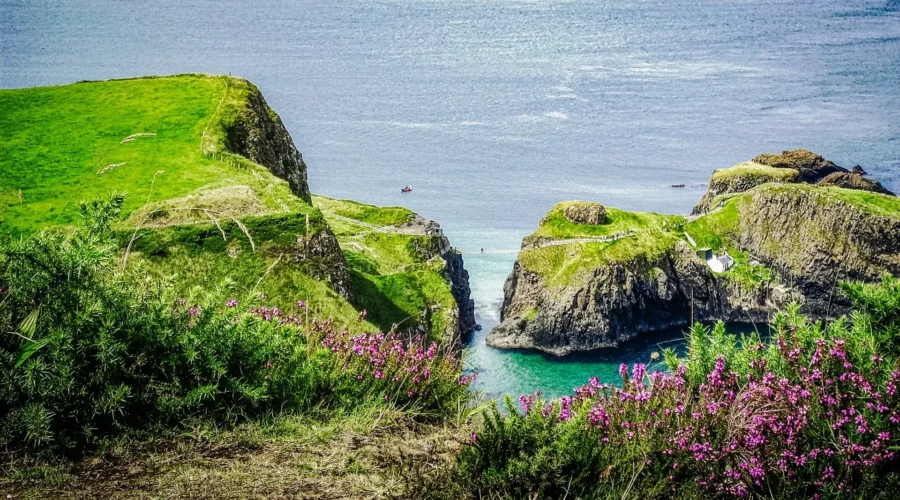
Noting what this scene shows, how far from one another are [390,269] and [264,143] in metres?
15.8

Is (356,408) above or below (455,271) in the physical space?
above

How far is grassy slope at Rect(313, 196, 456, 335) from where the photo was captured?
36.0 m

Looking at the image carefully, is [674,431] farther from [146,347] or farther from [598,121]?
[598,121]

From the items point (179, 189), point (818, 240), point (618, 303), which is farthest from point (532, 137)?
point (179, 189)

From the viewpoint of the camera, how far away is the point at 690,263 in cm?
9469

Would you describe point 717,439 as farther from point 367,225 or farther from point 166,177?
point 367,225

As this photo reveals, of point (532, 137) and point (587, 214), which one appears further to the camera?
point (532, 137)

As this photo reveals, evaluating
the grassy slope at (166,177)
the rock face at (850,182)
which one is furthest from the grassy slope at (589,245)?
the grassy slope at (166,177)

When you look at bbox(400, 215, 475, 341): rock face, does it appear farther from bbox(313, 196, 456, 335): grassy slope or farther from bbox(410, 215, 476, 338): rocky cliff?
bbox(313, 196, 456, 335): grassy slope

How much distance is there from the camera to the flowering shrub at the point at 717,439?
868 cm

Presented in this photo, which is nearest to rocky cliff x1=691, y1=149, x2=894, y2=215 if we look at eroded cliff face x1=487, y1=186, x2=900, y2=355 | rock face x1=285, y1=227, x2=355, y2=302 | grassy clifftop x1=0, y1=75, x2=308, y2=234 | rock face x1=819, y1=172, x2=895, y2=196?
rock face x1=819, y1=172, x2=895, y2=196

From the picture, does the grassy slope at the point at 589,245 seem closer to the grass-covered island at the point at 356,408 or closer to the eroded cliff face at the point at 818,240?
the eroded cliff face at the point at 818,240

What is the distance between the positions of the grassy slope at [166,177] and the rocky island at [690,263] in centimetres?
4842

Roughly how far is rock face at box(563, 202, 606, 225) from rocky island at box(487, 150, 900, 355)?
0.13 m
